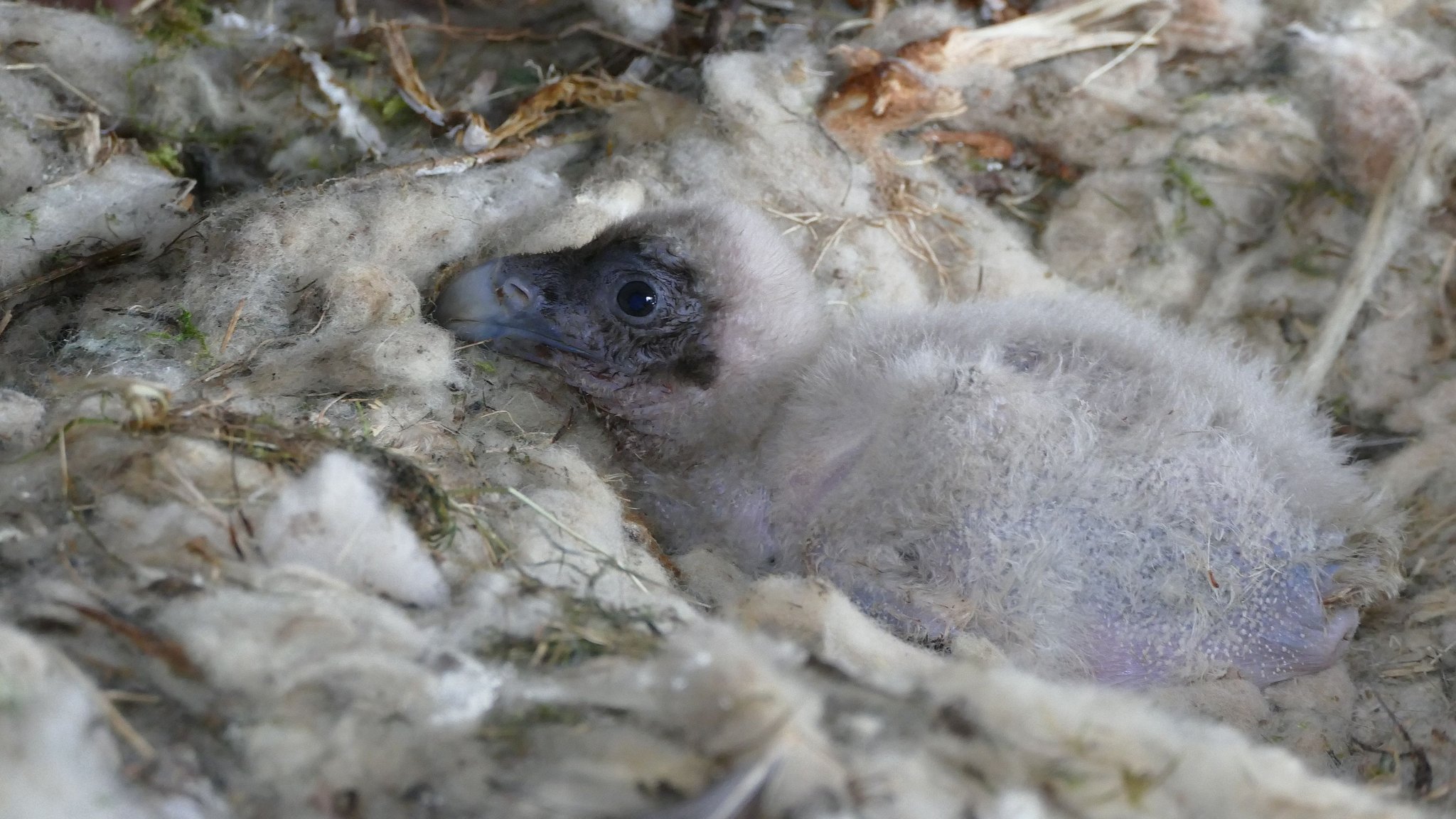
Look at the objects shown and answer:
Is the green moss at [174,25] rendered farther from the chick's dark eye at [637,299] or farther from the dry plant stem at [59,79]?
the chick's dark eye at [637,299]

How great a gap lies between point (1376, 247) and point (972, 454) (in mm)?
1203

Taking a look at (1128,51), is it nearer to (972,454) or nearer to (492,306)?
(972,454)

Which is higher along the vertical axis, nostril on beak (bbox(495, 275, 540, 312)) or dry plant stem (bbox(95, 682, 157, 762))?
dry plant stem (bbox(95, 682, 157, 762))

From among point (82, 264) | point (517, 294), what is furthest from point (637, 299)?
point (82, 264)

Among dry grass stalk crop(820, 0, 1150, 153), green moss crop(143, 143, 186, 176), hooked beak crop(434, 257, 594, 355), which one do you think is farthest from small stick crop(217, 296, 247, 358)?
dry grass stalk crop(820, 0, 1150, 153)

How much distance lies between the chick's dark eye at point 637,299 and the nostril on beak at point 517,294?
0.15 m

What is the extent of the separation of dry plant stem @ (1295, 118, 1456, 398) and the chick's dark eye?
1.28 m

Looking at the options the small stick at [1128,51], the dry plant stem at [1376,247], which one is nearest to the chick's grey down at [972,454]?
the dry plant stem at [1376,247]

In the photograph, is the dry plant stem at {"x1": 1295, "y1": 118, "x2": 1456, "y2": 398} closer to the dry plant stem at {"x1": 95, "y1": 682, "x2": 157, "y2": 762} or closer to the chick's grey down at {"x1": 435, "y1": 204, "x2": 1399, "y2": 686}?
the chick's grey down at {"x1": 435, "y1": 204, "x2": 1399, "y2": 686}

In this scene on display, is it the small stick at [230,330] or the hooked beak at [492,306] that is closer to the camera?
the small stick at [230,330]

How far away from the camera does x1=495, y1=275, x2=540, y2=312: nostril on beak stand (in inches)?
75.5

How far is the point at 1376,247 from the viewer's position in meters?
2.16

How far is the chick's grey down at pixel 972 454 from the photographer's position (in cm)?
151

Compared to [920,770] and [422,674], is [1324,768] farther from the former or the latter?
[422,674]
